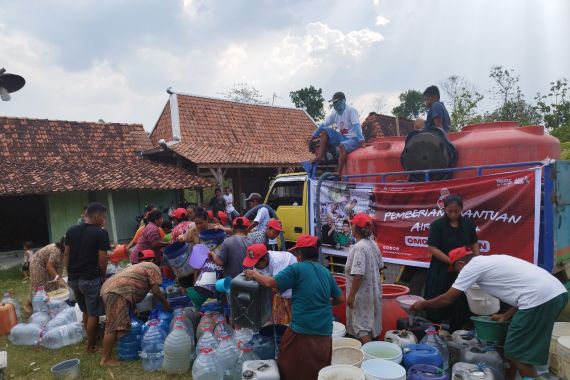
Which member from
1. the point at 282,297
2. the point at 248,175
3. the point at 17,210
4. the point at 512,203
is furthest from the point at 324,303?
the point at 17,210

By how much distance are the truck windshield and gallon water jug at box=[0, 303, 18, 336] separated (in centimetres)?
441

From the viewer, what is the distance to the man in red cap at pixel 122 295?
13.7ft

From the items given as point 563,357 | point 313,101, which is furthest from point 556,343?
point 313,101

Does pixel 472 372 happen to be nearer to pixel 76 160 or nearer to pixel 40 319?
pixel 40 319

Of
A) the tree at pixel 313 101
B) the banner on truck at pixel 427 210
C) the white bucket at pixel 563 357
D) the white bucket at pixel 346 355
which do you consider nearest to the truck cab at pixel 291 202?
the banner on truck at pixel 427 210

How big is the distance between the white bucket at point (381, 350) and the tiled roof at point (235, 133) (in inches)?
414

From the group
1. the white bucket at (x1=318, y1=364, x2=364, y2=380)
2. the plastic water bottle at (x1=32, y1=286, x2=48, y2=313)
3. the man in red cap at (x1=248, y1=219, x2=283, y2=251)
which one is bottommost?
the plastic water bottle at (x1=32, y1=286, x2=48, y2=313)

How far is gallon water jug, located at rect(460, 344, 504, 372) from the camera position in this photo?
10.3ft

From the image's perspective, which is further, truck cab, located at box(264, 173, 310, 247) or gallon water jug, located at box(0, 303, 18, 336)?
truck cab, located at box(264, 173, 310, 247)

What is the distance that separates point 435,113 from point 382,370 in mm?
3561

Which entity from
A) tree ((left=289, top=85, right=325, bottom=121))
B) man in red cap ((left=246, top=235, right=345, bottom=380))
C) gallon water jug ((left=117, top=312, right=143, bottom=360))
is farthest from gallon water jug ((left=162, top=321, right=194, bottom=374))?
tree ((left=289, top=85, right=325, bottom=121))

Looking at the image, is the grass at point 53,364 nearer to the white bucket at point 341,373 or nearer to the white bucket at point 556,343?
the white bucket at point 341,373

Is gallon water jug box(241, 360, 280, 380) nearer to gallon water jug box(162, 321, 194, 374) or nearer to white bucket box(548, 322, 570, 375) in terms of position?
gallon water jug box(162, 321, 194, 374)

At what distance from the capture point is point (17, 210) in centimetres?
1440
